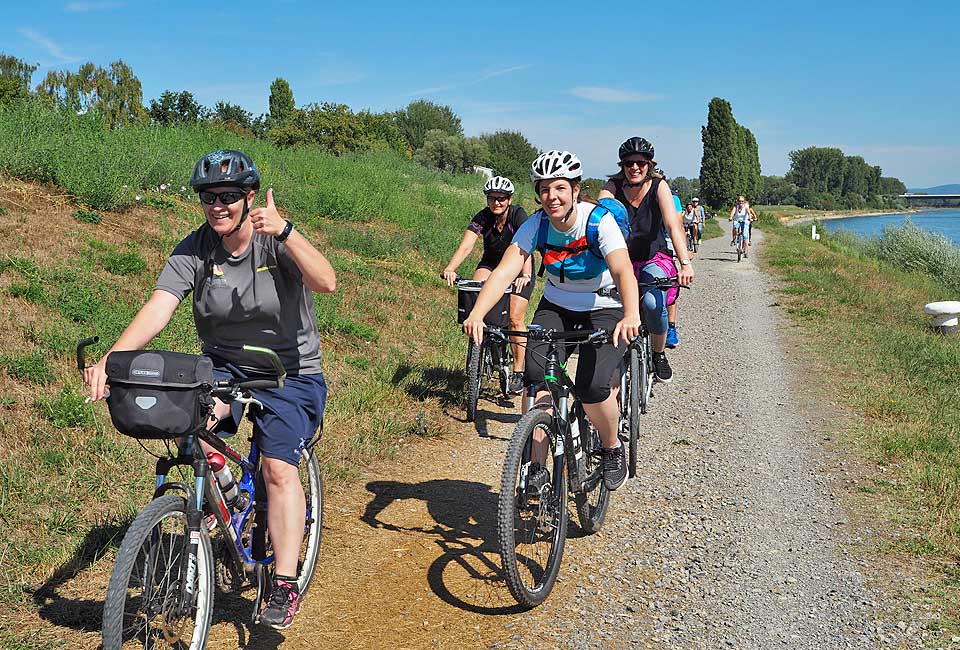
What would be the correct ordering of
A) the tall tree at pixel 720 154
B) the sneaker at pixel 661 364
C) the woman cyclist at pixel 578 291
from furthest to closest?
the tall tree at pixel 720 154, the sneaker at pixel 661 364, the woman cyclist at pixel 578 291

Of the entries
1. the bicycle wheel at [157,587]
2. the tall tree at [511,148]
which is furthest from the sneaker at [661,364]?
the tall tree at [511,148]

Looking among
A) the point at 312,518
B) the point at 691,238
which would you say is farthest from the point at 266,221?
the point at 691,238

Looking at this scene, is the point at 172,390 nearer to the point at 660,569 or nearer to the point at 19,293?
the point at 660,569

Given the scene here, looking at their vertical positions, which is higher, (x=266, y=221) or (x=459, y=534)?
(x=266, y=221)

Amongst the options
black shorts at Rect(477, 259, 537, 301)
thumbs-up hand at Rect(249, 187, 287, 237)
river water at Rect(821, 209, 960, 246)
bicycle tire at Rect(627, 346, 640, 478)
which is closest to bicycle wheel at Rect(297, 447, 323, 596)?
thumbs-up hand at Rect(249, 187, 287, 237)

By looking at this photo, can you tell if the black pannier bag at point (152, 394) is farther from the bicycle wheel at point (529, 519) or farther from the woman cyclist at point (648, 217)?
the woman cyclist at point (648, 217)

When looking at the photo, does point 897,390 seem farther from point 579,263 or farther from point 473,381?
point 579,263

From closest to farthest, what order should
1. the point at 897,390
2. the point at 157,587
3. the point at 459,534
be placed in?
the point at 157,587 → the point at 459,534 → the point at 897,390

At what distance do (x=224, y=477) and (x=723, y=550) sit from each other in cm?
312

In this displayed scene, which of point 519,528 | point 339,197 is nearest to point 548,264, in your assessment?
point 519,528

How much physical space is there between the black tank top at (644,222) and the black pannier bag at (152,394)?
493 cm

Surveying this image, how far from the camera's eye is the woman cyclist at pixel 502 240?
7.36 meters

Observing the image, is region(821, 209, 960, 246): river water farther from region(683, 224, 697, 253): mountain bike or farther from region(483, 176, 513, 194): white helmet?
region(483, 176, 513, 194): white helmet

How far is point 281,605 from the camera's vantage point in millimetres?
3455
